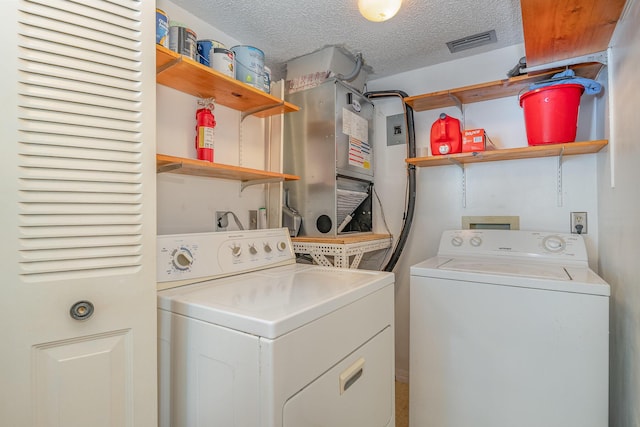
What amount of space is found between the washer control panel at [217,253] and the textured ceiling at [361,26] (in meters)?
1.25

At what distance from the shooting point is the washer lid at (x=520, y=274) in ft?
4.55

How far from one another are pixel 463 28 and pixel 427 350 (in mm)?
1897

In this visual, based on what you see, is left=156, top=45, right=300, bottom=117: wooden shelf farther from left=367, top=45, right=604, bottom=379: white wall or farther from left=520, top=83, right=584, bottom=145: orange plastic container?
left=520, top=83, right=584, bottom=145: orange plastic container

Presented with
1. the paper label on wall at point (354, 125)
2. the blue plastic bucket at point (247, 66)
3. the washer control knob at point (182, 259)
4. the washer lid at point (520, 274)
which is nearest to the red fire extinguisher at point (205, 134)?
Answer: the blue plastic bucket at point (247, 66)

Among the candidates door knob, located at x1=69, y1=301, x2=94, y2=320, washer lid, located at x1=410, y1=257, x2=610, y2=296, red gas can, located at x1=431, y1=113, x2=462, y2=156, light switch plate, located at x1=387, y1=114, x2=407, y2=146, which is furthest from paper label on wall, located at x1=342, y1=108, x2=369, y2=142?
door knob, located at x1=69, y1=301, x2=94, y2=320

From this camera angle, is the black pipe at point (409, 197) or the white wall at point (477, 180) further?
the black pipe at point (409, 197)

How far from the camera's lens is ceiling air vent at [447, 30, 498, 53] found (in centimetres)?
205

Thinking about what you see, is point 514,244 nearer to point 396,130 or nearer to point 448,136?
point 448,136

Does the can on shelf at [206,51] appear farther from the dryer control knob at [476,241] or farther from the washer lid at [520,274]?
the dryer control knob at [476,241]

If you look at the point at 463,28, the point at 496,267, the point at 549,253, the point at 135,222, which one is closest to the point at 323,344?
the point at 135,222

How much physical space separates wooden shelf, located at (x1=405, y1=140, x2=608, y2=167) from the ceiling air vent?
2.49ft

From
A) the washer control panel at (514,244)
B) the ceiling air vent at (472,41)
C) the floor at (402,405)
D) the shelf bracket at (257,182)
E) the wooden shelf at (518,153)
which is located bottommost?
Answer: the floor at (402,405)

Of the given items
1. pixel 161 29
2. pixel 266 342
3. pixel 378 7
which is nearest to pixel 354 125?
pixel 378 7

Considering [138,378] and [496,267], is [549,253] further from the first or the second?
[138,378]
